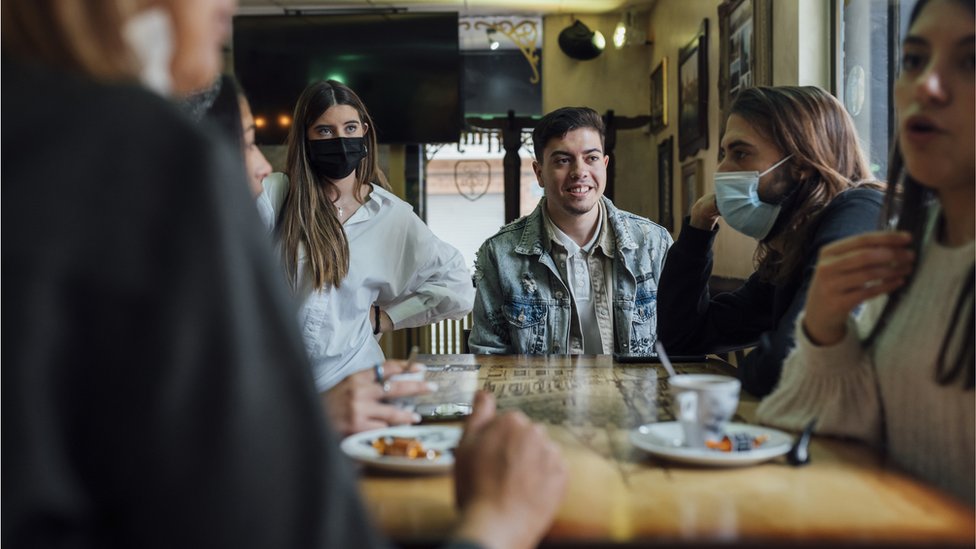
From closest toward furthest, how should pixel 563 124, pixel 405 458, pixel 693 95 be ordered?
pixel 405 458 → pixel 563 124 → pixel 693 95

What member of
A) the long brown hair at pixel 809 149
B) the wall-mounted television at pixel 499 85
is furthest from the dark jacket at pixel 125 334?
the wall-mounted television at pixel 499 85

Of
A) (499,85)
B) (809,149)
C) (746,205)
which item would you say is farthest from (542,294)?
(499,85)

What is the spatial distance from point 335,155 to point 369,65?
420 cm

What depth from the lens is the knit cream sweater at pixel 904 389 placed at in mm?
1177

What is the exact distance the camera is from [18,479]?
473 mm

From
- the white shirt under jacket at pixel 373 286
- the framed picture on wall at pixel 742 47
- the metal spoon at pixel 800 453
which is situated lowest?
the metal spoon at pixel 800 453

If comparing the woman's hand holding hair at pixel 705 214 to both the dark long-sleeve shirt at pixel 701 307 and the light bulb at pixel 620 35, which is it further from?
the light bulb at pixel 620 35

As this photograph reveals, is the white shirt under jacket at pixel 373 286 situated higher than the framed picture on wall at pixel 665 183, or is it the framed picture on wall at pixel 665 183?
the framed picture on wall at pixel 665 183

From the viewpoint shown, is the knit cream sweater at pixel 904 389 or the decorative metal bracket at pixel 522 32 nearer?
A: the knit cream sweater at pixel 904 389

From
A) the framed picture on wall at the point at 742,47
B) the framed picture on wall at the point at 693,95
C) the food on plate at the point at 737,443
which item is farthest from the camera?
the framed picture on wall at the point at 693,95

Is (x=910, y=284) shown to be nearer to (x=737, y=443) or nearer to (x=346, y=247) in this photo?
(x=737, y=443)

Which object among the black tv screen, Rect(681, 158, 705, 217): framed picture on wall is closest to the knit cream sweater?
Rect(681, 158, 705, 217): framed picture on wall

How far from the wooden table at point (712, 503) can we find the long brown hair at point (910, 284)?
0.15m

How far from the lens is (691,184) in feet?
17.3
